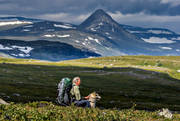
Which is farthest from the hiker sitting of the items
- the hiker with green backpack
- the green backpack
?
the green backpack

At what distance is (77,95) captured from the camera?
25469mm

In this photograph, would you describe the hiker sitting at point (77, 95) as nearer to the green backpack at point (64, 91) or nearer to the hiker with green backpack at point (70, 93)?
the hiker with green backpack at point (70, 93)

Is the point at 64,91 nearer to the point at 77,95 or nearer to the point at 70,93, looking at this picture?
the point at 70,93

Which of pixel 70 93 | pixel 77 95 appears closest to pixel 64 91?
pixel 70 93

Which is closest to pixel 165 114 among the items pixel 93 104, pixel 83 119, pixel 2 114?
pixel 93 104

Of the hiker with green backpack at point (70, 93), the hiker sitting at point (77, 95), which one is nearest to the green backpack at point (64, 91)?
the hiker with green backpack at point (70, 93)

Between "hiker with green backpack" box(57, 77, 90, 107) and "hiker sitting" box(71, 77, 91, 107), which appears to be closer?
"hiker sitting" box(71, 77, 91, 107)

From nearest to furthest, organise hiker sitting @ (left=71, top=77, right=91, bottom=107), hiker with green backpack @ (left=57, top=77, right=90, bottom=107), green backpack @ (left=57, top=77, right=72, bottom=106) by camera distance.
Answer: hiker sitting @ (left=71, top=77, right=91, bottom=107)
hiker with green backpack @ (left=57, top=77, right=90, bottom=107)
green backpack @ (left=57, top=77, right=72, bottom=106)

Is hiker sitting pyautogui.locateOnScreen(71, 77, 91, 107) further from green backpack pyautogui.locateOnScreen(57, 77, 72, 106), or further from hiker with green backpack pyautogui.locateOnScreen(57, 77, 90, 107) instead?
green backpack pyautogui.locateOnScreen(57, 77, 72, 106)

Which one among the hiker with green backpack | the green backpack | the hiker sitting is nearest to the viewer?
the hiker sitting

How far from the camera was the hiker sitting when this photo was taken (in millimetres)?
25062

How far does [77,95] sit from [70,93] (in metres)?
1.15

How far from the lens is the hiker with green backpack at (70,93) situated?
25188 millimetres

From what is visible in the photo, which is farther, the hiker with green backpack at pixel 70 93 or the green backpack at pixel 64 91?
the green backpack at pixel 64 91
